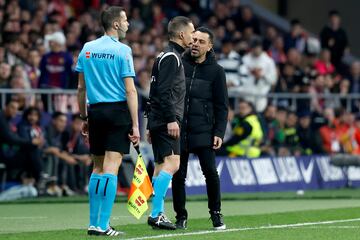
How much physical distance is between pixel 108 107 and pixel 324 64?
724 inches

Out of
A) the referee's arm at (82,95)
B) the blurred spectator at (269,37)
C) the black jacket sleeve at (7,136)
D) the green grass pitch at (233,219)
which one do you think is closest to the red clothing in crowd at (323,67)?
the blurred spectator at (269,37)

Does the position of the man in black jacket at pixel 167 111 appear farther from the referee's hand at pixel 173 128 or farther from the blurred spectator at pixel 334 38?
the blurred spectator at pixel 334 38

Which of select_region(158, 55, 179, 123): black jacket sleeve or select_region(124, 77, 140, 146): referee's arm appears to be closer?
select_region(124, 77, 140, 146): referee's arm

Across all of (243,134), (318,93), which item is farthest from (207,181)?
(318,93)

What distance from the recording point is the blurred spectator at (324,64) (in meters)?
30.4

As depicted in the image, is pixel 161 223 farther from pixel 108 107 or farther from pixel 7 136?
pixel 7 136

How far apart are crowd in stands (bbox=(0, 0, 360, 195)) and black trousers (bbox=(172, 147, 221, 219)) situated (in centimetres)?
793

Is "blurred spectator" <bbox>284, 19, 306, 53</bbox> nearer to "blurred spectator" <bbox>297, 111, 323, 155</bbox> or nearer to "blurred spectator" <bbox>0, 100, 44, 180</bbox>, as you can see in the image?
"blurred spectator" <bbox>297, 111, 323, 155</bbox>

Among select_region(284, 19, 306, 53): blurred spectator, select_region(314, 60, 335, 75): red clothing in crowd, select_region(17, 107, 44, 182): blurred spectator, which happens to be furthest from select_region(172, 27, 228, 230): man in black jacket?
select_region(284, 19, 306, 53): blurred spectator

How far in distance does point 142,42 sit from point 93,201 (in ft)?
46.3

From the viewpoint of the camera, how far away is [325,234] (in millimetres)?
12969

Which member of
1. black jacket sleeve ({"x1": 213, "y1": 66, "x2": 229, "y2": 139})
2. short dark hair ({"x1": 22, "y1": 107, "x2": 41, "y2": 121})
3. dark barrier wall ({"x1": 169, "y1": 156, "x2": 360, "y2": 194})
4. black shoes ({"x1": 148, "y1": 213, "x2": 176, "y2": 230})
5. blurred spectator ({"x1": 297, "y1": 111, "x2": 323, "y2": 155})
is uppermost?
black jacket sleeve ({"x1": 213, "y1": 66, "x2": 229, "y2": 139})

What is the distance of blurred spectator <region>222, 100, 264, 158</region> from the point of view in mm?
24078

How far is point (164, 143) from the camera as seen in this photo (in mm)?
13523
